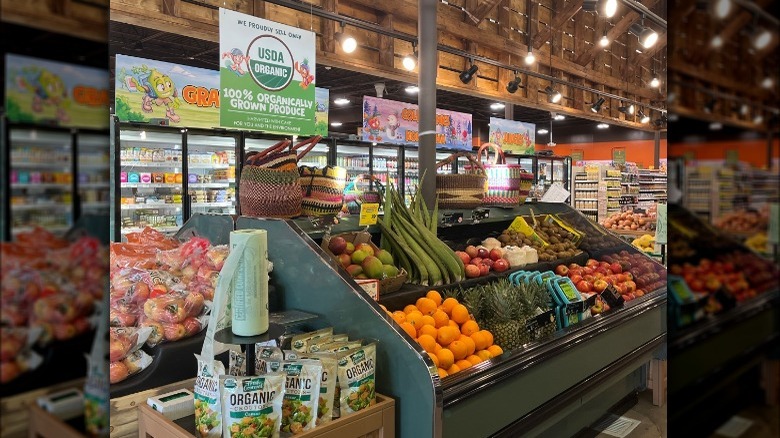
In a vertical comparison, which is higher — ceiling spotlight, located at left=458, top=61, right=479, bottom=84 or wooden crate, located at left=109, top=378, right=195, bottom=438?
ceiling spotlight, located at left=458, top=61, right=479, bottom=84

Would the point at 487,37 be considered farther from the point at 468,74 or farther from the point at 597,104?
the point at 597,104

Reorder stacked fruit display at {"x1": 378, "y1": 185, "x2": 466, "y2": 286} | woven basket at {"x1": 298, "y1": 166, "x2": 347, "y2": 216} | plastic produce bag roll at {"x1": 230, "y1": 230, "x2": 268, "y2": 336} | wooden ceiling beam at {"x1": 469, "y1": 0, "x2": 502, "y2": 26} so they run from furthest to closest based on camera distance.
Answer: wooden ceiling beam at {"x1": 469, "y1": 0, "x2": 502, "y2": 26} → stacked fruit display at {"x1": 378, "y1": 185, "x2": 466, "y2": 286} → woven basket at {"x1": 298, "y1": 166, "x2": 347, "y2": 216} → plastic produce bag roll at {"x1": 230, "y1": 230, "x2": 268, "y2": 336}

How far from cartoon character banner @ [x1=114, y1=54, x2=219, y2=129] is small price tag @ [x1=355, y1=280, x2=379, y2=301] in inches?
140

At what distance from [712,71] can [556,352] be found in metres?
2.89

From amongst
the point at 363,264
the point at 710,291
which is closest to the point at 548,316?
the point at 363,264

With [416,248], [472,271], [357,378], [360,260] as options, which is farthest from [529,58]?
[357,378]

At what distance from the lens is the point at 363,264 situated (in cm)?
299

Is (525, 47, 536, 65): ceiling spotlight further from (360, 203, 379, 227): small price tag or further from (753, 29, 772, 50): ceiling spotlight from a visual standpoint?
Answer: (753, 29, 772, 50): ceiling spotlight

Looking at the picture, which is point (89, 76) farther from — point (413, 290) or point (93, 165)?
point (413, 290)

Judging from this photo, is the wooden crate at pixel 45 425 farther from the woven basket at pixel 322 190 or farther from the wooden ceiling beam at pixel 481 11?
the wooden ceiling beam at pixel 481 11

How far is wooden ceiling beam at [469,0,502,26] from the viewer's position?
25.2 feet

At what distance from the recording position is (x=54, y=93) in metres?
0.44

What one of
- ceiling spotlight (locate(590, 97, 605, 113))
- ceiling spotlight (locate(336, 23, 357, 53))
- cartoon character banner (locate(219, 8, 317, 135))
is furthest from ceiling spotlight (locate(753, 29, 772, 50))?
ceiling spotlight (locate(590, 97, 605, 113))

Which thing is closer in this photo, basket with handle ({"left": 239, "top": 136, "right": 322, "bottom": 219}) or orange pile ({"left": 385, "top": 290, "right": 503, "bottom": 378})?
orange pile ({"left": 385, "top": 290, "right": 503, "bottom": 378})
